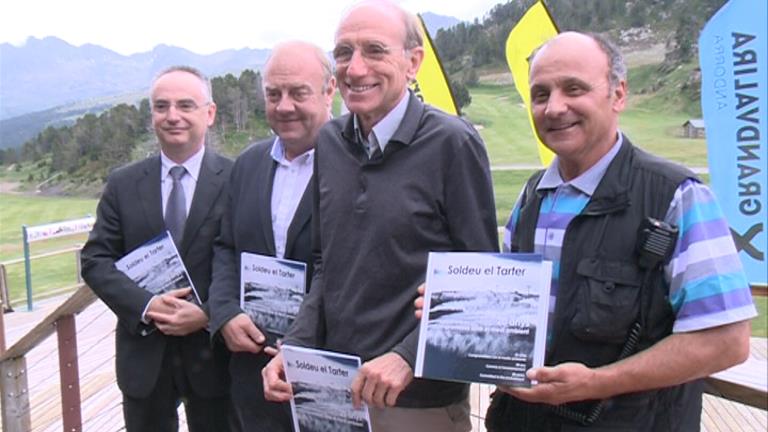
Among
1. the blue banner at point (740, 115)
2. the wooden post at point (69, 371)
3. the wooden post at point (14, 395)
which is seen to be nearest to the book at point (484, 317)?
the wooden post at point (69, 371)

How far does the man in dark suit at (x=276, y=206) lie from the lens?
1856 millimetres

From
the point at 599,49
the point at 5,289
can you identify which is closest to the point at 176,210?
the point at 599,49

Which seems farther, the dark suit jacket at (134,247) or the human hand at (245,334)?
the dark suit jacket at (134,247)

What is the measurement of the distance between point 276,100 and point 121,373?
106cm

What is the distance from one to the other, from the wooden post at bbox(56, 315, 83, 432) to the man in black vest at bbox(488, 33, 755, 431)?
2284mm

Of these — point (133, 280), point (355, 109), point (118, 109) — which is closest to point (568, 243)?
point (355, 109)

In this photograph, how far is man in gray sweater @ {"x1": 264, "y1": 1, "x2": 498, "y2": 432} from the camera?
147 cm

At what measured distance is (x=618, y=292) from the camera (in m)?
1.18

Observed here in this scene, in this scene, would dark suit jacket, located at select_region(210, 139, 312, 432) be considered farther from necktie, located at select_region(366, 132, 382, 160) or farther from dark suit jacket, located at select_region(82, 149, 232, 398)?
necktie, located at select_region(366, 132, 382, 160)

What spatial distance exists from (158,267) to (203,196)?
271 millimetres

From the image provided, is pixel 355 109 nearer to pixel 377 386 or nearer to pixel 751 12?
pixel 377 386

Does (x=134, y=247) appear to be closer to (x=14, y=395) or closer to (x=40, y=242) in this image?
(x=14, y=395)

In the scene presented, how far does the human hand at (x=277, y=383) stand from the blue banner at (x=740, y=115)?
11.7 feet

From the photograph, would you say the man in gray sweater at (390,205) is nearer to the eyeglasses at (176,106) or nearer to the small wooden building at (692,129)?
the eyeglasses at (176,106)
